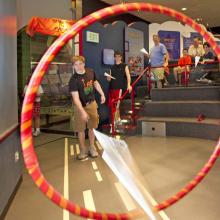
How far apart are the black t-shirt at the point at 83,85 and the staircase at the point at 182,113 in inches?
98.7

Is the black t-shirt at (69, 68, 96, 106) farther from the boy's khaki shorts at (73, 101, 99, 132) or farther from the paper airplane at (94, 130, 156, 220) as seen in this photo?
the paper airplane at (94, 130, 156, 220)

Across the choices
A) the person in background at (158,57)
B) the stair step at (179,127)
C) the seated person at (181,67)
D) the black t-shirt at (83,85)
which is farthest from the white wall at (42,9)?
the seated person at (181,67)

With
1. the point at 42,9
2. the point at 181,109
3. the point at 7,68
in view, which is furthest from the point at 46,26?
the point at 181,109

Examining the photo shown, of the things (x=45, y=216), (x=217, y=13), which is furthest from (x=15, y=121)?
(x=217, y=13)

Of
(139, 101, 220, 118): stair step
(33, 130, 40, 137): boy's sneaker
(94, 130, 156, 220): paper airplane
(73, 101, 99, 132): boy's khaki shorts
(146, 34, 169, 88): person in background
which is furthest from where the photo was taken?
(146, 34, 169, 88): person in background

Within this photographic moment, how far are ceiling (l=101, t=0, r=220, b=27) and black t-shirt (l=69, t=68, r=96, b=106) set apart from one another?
17.4ft

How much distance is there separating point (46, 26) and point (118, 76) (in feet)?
5.96

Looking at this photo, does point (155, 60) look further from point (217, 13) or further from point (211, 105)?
point (217, 13)

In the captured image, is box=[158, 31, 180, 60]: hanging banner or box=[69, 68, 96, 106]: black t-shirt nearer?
box=[69, 68, 96, 106]: black t-shirt

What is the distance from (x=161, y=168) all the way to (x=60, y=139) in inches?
117

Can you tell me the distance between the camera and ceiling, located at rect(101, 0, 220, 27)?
29.7 feet

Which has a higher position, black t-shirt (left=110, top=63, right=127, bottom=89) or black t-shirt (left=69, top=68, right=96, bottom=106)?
black t-shirt (left=110, top=63, right=127, bottom=89)

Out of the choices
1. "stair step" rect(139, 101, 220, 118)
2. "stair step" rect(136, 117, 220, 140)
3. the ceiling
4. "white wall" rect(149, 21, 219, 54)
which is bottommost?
"stair step" rect(136, 117, 220, 140)

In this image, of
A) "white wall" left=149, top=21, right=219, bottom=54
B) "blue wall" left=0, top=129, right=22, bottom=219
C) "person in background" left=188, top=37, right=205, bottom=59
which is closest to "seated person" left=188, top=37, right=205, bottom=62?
"person in background" left=188, top=37, right=205, bottom=59
